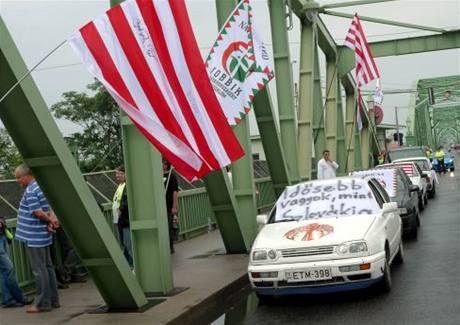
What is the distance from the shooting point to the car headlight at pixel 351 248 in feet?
25.2

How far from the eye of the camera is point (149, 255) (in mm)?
Result: 8562

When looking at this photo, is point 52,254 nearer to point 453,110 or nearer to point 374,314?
point 374,314

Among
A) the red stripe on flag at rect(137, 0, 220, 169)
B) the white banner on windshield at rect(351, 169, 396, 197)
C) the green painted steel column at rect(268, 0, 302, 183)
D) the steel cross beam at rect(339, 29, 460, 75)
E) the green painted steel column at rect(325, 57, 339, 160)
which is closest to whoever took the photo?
the red stripe on flag at rect(137, 0, 220, 169)

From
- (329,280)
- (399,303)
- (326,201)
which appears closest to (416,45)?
(326,201)

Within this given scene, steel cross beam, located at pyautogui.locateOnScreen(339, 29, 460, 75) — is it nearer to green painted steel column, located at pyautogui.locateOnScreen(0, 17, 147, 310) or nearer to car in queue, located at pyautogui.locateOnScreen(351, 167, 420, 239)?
car in queue, located at pyautogui.locateOnScreen(351, 167, 420, 239)

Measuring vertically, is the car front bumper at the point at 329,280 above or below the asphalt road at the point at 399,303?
above

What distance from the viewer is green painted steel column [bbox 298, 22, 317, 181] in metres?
19.9

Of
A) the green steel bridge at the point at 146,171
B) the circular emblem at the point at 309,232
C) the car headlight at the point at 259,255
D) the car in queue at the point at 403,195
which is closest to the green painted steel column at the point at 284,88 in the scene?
the green steel bridge at the point at 146,171

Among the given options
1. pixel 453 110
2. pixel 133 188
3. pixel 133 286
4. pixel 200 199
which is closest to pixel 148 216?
pixel 133 188

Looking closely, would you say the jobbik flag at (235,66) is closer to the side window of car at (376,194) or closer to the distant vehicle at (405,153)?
the side window of car at (376,194)

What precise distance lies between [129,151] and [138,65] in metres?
1.81

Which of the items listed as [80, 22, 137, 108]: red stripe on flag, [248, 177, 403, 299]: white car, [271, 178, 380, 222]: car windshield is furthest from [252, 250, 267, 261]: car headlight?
[80, 22, 137, 108]: red stripe on flag

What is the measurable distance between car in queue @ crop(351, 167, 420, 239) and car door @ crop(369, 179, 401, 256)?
2624 millimetres

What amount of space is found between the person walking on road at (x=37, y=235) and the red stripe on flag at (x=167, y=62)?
211cm
